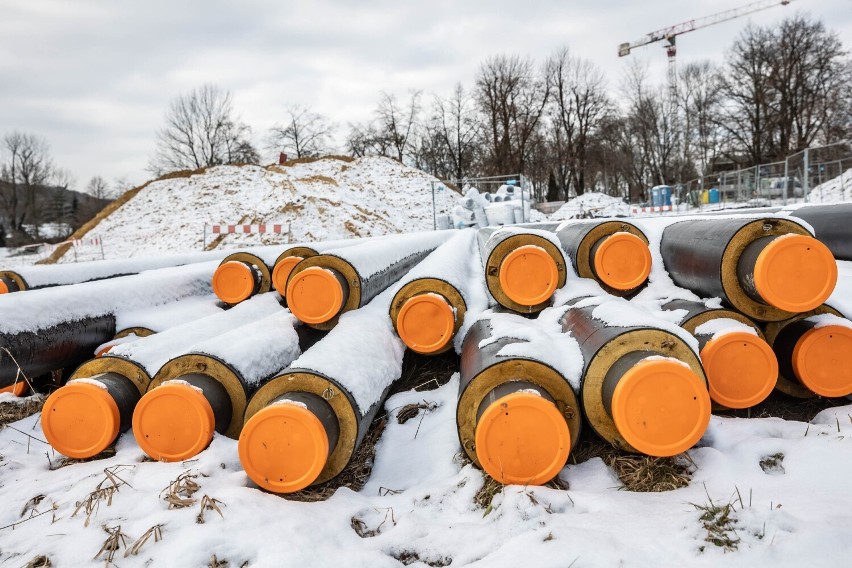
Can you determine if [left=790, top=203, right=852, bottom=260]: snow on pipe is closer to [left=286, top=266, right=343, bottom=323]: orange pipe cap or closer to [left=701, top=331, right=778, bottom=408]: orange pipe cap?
[left=701, top=331, right=778, bottom=408]: orange pipe cap

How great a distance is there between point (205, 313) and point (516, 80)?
3183 cm

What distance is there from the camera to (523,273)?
2812 mm

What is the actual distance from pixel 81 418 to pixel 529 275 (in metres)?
2.58

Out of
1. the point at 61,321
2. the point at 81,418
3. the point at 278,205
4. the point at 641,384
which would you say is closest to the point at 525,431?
the point at 641,384

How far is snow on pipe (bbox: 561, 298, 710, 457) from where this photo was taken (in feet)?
5.68

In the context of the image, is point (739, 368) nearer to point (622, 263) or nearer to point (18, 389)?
point (622, 263)

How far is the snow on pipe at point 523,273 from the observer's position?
2.79m

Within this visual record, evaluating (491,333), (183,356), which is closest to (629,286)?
(491,333)

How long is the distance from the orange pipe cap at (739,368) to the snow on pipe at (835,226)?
1761 mm

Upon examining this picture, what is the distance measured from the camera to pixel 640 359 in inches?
72.3

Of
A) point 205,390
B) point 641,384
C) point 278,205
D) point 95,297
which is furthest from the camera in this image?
point 278,205

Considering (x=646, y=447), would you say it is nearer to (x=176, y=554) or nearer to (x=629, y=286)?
(x=629, y=286)

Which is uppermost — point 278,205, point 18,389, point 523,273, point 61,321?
point 278,205

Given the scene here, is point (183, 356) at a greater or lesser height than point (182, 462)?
greater
